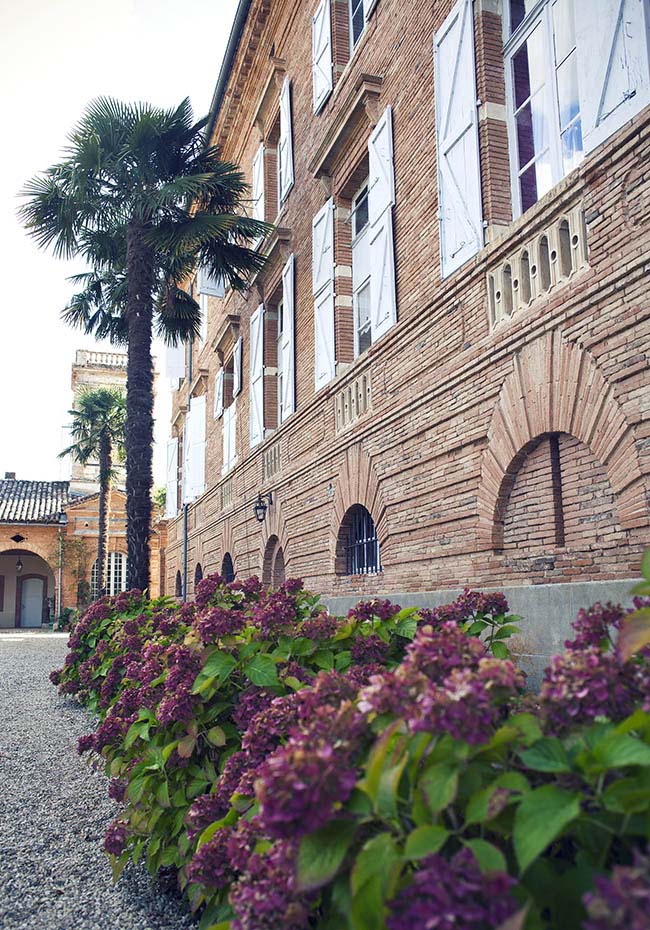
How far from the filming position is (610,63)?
5.15m

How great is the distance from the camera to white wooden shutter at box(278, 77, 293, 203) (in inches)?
533

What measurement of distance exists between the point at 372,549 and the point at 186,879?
694 centimetres

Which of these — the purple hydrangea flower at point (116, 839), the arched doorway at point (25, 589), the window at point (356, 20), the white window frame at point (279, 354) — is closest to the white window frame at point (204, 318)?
the white window frame at point (279, 354)

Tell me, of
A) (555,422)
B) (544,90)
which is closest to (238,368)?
(544,90)

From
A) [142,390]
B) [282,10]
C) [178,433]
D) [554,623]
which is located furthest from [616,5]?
[178,433]

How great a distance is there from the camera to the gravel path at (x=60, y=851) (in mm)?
3438

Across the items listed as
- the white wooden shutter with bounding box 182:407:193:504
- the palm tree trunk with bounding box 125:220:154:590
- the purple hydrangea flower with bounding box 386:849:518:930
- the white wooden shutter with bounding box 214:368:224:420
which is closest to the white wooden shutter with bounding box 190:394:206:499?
the white wooden shutter with bounding box 182:407:193:504

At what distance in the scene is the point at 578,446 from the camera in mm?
5766

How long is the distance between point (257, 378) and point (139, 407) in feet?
8.71

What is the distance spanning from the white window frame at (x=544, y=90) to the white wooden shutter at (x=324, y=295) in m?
4.19

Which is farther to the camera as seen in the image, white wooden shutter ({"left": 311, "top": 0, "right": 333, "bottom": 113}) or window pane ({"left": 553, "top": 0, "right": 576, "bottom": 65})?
white wooden shutter ({"left": 311, "top": 0, "right": 333, "bottom": 113})

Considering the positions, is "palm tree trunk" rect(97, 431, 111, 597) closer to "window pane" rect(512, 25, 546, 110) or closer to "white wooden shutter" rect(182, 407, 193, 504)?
"white wooden shutter" rect(182, 407, 193, 504)

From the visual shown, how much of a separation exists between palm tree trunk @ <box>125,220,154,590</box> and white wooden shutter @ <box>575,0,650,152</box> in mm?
9152

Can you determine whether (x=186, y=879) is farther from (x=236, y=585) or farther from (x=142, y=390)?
(x=142, y=390)
